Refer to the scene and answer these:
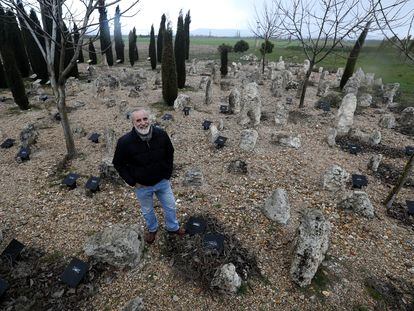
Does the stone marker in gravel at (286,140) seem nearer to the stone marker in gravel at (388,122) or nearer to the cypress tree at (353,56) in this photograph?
the stone marker in gravel at (388,122)

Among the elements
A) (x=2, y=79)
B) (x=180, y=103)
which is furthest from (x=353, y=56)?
(x=2, y=79)

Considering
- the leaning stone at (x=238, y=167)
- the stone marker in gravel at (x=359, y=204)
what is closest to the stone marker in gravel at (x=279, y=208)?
the stone marker in gravel at (x=359, y=204)

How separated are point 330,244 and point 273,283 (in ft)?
4.92

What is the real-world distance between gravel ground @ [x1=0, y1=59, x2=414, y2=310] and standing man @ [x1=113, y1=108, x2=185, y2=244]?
1168 mm

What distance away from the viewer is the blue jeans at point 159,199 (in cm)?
438

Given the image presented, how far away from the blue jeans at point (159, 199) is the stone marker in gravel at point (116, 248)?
0.40 meters

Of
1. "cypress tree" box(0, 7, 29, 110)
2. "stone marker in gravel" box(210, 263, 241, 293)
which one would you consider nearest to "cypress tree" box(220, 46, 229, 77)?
"cypress tree" box(0, 7, 29, 110)

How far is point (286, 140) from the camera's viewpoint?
28.3 feet

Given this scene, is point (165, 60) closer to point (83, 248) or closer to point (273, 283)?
point (83, 248)

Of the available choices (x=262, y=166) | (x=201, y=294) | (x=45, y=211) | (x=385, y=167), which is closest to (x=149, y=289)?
(x=201, y=294)

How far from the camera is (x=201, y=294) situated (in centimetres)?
404

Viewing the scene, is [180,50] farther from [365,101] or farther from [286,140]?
[286,140]

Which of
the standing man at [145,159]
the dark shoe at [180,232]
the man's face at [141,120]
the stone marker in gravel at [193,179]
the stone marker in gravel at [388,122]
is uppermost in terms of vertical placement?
the man's face at [141,120]

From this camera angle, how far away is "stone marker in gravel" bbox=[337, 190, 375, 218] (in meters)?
5.69
